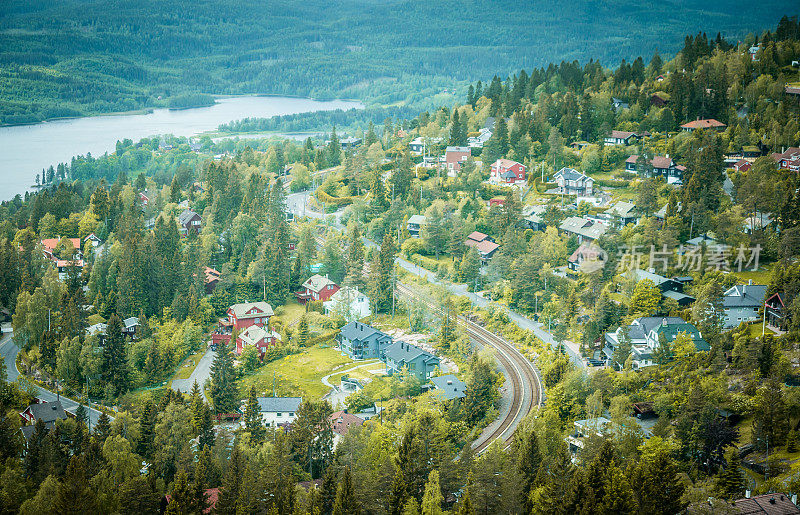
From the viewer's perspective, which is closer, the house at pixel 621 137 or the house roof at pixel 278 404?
the house roof at pixel 278 404

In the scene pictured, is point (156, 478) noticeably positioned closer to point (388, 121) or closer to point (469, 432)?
point (469, 432)

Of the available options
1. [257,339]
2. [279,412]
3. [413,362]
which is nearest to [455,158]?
[257,339]

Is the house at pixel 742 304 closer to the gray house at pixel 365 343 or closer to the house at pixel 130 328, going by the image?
the gray house at pixel 365 343

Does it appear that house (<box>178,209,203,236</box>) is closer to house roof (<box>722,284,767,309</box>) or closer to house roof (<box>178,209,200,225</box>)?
house roof (<box>178,209,200,225</box>)

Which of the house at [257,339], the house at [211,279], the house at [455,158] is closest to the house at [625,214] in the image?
the house at [455,158]

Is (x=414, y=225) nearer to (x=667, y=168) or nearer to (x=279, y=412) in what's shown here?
(x=667, y=168)

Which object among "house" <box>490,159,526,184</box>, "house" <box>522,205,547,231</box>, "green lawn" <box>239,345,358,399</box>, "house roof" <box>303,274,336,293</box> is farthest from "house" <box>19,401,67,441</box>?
"house" <box>490,159,526,184</box>
